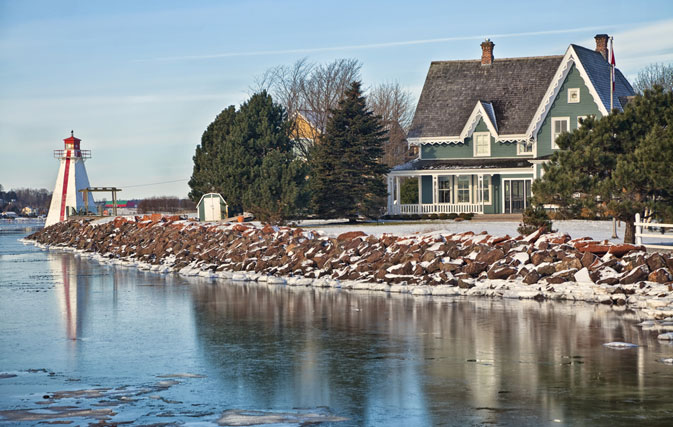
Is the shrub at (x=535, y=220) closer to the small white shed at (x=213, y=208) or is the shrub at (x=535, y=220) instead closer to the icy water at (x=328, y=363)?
the icy water at (x=328, y=363)

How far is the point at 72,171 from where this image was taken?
2852 inches

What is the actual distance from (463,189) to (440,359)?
114 ft

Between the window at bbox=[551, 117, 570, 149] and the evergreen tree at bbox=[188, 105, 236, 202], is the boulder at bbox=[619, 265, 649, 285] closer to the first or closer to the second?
the window at bbox=[551, 117, 570, 149]

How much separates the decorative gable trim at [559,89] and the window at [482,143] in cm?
255

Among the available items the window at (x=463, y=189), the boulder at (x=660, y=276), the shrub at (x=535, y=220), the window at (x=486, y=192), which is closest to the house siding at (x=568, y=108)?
the window at (x=486, y=192)

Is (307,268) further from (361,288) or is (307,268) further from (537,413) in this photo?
(537,413)

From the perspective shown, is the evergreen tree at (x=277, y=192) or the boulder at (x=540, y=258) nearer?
the boulder at (x=540, y=258)

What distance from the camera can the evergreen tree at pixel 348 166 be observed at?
137 feet

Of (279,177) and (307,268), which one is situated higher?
(279,177)

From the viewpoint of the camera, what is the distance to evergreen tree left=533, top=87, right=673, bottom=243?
2216 centimetres

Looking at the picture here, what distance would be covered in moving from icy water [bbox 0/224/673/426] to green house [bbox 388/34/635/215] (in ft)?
87.7

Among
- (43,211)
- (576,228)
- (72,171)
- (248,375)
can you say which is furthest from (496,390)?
(43,211)

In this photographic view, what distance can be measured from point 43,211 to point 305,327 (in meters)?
167

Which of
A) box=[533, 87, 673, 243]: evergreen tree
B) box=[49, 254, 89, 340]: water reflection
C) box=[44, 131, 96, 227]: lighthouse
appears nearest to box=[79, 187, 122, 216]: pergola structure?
box=[44, 131, 96, 227]: lighthouse
